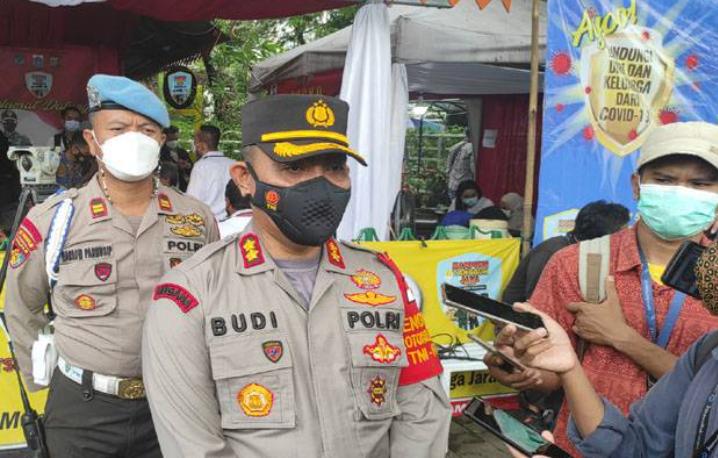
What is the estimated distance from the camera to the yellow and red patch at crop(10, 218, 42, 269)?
2.54 meters

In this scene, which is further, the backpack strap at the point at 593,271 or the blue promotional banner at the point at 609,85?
the blue promotional banner at the point at 609,85

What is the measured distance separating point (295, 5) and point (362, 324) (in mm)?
5237

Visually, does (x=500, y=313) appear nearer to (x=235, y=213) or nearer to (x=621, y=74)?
(x=235, y=213)

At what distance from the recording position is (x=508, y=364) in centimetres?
192

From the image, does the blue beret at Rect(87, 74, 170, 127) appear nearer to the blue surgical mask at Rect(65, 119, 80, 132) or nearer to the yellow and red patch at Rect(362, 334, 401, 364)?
the yellow and red patch at Rect(362, 334, 401, 364)

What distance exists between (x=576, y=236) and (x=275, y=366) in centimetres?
279

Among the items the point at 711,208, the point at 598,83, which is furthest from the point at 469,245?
the point at 711,208

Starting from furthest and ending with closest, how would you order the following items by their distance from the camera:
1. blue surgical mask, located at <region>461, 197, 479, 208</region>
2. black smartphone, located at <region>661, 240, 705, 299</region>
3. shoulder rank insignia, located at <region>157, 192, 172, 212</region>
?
blue surgical mask, located at <region>461, 197, 479, 208</region>
shoulder rank insignia, located at <region>157, 192, 172, 212</region>
black smartphone, located at <region>661, 240, 705, 299</region>

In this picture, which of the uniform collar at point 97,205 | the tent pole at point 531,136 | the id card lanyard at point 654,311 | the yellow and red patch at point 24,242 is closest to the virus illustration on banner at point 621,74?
the tent pole at point 531,136

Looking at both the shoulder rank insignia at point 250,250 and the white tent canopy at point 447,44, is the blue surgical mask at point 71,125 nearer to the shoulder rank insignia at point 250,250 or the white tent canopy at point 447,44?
the white tent canopy at point 447,44

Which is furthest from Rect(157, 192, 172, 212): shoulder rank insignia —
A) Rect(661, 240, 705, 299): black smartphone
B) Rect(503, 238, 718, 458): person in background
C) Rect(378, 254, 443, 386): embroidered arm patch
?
Rect(661, 240, 705, 299): black smartphone

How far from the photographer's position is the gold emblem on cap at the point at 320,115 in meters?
1.77

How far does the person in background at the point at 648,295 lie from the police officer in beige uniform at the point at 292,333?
16.5 inches

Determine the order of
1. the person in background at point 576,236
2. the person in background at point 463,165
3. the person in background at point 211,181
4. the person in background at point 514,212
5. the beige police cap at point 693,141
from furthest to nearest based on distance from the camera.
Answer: the person in background at point 463,165
the person in background at point 514,212
the person in background at point 211,181
the person in background at point 576,236
the beige police cap at point 693,141
